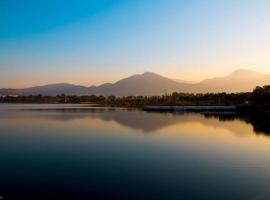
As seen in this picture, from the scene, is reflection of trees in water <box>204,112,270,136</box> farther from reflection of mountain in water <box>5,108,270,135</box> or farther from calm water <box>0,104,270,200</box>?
calm water <box>0,104,270,200</box>

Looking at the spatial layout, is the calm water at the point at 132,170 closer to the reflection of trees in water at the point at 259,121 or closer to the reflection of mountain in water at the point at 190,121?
the reflection of trees in water at the point at 259,121

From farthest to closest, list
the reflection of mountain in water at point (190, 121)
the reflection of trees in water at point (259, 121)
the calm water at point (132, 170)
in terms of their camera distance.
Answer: the reflection of mountain in water at point (190, 121), the reflection of trees in water at point (259, 121), the calm water at point (132, 170)

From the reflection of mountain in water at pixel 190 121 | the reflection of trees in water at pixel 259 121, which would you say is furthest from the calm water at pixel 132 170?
the reflection of mountain in water at pixel 190 121

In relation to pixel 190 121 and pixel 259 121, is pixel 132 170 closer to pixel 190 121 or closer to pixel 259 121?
pixel 259 121

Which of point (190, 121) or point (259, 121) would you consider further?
point (190, 121)

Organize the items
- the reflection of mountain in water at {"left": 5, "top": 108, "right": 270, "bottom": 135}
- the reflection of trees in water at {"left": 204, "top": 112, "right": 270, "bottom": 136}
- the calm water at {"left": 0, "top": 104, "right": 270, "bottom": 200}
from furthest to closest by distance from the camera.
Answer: the reflection of mountain in water at {"left": 5, "top": 108, "right": 270, "bottom": 135}, the reflection of trees in water at {"left": 204, "top": 112, "right": 270, "bottom": 136}, the calm water at {"left": 0, "top": 104, "right": 270, "bottom": 200}

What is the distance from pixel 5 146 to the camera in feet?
66.5

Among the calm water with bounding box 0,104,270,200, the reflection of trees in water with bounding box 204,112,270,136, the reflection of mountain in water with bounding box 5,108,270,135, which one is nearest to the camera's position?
the calm water with bounding box 0,104,270,200

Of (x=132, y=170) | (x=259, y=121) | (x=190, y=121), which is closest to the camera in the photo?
(x=132, y=170)

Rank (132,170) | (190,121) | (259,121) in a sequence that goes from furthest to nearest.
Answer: (190,121)
(259,121)
(132,170)

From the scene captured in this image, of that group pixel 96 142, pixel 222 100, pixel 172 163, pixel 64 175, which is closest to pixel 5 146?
pixel 96 142

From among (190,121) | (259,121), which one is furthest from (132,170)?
(190,121)

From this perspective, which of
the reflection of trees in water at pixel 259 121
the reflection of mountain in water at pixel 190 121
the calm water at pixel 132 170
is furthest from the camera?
the reflection of mountain in water at pixel 190 121

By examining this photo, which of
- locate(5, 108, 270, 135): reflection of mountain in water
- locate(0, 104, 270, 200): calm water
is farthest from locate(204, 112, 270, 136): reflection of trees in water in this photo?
locate(0, 104, 270, 200): calm water
